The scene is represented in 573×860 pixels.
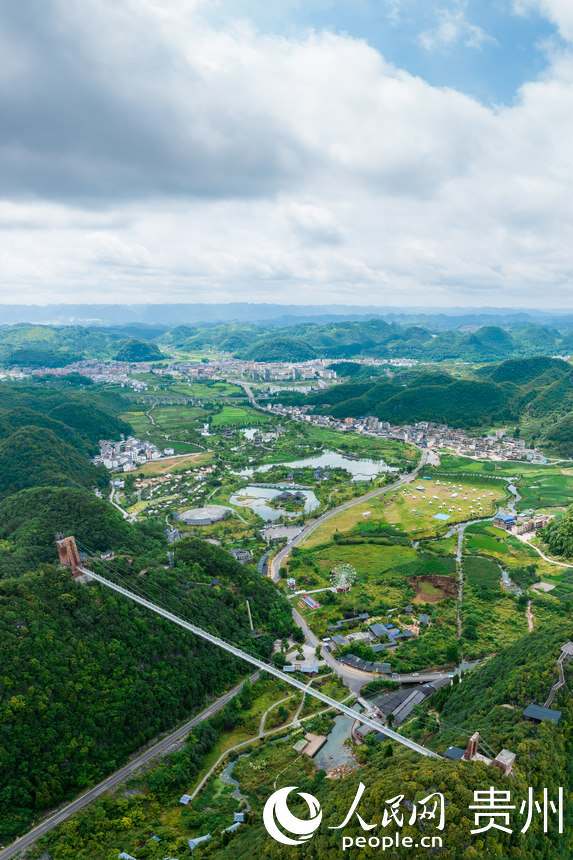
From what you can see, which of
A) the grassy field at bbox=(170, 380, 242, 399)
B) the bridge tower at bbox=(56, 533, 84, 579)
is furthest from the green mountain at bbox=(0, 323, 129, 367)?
the bridge tower at bbox=(56, 533, 84, 579)

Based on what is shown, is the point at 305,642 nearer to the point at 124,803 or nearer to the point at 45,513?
the point at 124,803

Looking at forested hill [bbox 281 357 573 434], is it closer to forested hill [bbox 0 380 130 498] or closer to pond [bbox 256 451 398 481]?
pond [bbox 256 451 398 481]

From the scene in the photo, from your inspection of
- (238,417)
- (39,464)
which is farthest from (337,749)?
(238,417)

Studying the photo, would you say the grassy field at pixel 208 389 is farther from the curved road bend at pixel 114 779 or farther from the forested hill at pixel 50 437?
the curved road bend at pixel 114 779

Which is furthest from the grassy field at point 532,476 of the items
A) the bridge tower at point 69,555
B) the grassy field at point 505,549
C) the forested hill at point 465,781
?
the bridge tower at point 69,555

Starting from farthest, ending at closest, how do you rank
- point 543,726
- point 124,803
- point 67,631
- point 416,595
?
point 416,595, point 67,631, point 124,803, point 543,726

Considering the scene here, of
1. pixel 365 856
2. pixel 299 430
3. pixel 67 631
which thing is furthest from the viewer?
→ pixel 299 430

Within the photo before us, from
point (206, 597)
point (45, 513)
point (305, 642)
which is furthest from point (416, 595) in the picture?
Answer: point (45, 513)
